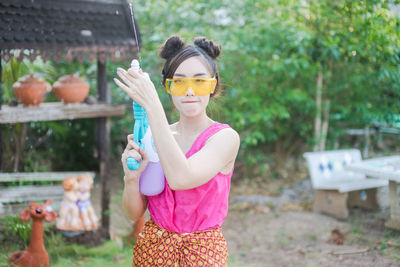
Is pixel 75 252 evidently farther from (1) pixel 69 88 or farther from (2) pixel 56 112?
(1) pixel 69 88

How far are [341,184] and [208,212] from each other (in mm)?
3947

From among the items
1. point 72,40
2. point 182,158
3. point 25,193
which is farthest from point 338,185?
point 182,158

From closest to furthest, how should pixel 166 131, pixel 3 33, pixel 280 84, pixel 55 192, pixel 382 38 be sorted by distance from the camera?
pixel 166 131
pixel 3 33
pixel 382 38
pixel 55 192
pixel 280 84

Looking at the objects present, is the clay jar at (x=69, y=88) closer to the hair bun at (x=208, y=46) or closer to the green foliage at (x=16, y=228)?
the green foliage at (x=16, y=228)

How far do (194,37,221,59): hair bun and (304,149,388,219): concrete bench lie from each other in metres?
3.62

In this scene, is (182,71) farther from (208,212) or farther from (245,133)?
(245,133)

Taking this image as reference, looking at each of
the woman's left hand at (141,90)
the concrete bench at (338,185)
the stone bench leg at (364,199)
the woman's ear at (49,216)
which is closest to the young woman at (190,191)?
the woman's left hand at (141,90)

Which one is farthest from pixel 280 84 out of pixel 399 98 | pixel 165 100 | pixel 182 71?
pixel 182 71

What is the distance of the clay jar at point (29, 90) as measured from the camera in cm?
396

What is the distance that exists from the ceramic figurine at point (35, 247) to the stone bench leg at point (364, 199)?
3.80 m

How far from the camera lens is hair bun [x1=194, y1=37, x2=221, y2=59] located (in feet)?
6.46

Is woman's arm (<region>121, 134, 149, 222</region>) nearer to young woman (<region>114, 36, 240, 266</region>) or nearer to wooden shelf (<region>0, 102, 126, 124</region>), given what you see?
young woman (<region>114, 36, 240, 266</region>)

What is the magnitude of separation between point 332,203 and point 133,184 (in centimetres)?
395

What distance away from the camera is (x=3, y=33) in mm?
3438
